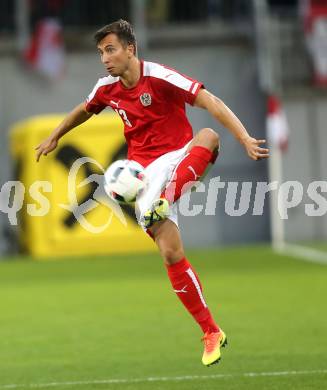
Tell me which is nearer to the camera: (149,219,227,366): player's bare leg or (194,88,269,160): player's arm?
(194,88,269,160): player's arm

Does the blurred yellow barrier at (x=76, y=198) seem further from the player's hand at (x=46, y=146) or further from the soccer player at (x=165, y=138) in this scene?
the soccer player at (x=165, y=138)

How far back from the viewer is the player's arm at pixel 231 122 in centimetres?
650

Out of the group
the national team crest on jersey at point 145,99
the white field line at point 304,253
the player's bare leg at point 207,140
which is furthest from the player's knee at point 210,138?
the white field line at point 304,253

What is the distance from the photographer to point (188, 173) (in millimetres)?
7074

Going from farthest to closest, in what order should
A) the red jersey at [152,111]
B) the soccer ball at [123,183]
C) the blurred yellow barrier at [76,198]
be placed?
the blurred yellow barrier at [76,198] → the red jersey at [152,111] → the soccer ball at [123,183]

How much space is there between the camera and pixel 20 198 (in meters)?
19.0

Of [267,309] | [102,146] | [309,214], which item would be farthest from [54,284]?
[309,214]

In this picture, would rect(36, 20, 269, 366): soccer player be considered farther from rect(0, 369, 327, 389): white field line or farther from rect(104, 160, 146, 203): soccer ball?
rect(0, 369, 327, 389): white field line

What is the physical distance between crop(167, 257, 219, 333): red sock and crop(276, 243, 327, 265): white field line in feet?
28.0

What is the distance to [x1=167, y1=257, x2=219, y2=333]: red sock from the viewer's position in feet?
23.4

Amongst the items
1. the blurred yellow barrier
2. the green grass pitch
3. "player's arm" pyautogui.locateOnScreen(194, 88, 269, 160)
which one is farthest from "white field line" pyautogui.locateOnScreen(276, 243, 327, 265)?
"player's arm" pyautogui.locateOnScreen(194, 88, 269, 160)

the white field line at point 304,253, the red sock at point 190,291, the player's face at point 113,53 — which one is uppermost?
the player's face at point 113,53

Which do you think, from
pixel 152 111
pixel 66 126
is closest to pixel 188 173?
pixel 152 111

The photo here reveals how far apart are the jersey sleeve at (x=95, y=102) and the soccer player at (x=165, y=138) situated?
43 mm
